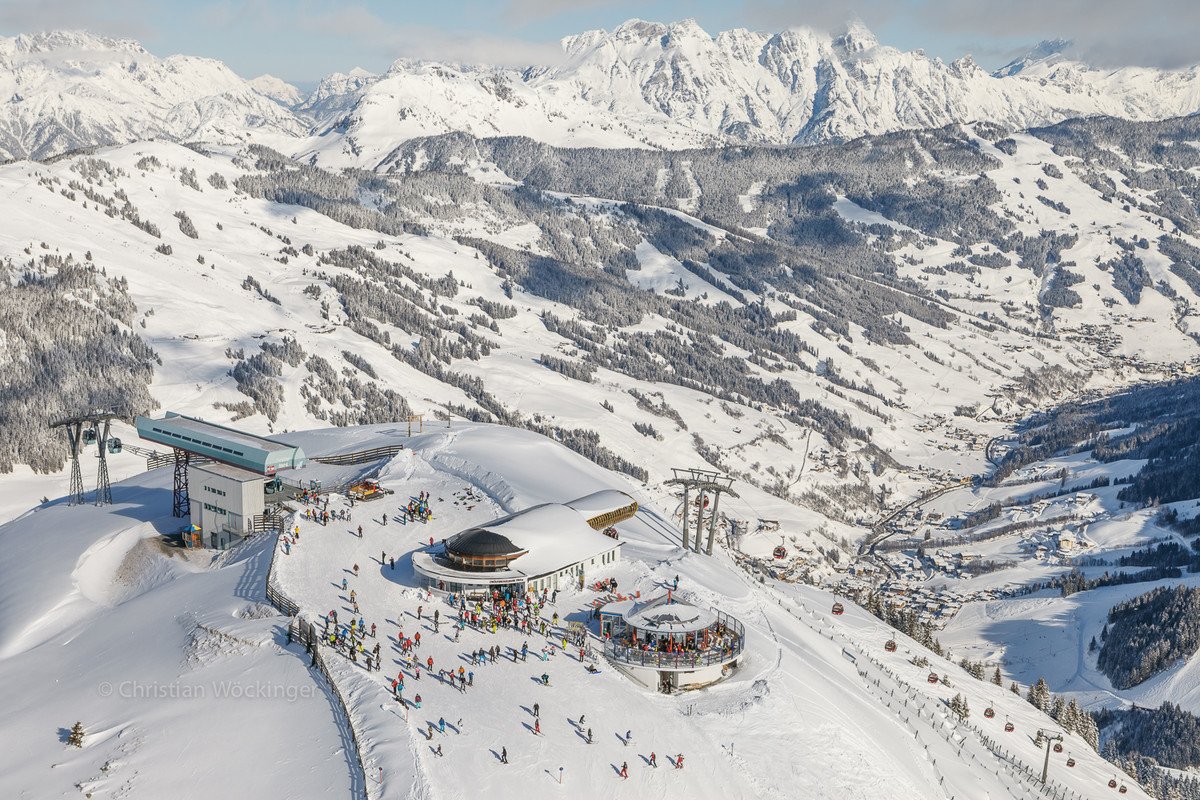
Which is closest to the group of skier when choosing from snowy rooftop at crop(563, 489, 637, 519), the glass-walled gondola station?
the glass-walled gondola station

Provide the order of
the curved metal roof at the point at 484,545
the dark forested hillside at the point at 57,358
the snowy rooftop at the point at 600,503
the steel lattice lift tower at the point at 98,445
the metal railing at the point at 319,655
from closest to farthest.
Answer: the metal railing at the point at 319,655 → the curved metal roof at the point at 484,545 → the steel lattice lift tower at the point at 98,445 → the snowy rooftop at the point at 600,503 → the dark forested hillside at the point at 57,358

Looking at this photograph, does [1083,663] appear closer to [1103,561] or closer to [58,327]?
[1103,561]

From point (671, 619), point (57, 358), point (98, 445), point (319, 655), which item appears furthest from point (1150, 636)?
point (57, 358)

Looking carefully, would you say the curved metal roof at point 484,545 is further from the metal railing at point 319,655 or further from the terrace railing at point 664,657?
the metal railing at point 319,655

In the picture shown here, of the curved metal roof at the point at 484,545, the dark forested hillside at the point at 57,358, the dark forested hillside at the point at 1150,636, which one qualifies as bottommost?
the dark forested hillside at the point at 1150,636

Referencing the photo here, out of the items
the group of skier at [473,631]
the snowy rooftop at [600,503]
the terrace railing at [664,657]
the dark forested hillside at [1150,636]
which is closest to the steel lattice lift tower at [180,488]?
the group of skier at [473,631]

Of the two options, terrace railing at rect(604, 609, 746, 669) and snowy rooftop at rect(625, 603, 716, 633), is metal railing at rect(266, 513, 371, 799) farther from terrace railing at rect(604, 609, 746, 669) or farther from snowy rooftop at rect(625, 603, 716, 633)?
snowy rooftop at rect(625, 603, 716, 633)

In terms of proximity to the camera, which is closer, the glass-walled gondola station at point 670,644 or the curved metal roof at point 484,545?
the glass-walled gondola station at point 670,644

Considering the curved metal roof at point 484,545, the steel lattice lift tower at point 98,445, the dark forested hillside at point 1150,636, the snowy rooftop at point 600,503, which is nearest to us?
the curved metal roof at point 484,545

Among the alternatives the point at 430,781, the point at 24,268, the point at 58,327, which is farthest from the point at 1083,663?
the point at 24,268
